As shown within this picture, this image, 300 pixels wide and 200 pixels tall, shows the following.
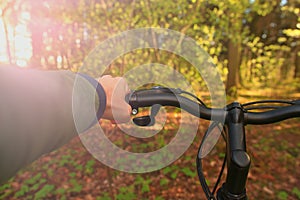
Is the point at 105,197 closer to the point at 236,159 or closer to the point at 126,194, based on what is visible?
the point at 126,194

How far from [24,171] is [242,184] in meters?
5.40

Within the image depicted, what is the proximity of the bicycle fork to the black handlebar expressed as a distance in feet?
0.18

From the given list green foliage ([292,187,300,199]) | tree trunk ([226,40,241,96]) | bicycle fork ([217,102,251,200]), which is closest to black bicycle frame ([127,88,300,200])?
bicycle fork ([217,102,251,200])

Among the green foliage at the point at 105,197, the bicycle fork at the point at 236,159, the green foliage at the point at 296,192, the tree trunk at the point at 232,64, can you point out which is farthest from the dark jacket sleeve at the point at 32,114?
the tree trunk at the point at 232,64

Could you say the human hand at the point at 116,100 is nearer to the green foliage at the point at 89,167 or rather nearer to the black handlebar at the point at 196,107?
the black handlebar at the point at 196,107

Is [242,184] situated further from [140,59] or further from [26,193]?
[26,193]

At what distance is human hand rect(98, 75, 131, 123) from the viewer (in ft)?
4.46

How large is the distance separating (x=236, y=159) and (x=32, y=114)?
83cm

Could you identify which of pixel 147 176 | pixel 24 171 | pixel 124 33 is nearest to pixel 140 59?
pixel 124 33

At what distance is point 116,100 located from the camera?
4.47 ft

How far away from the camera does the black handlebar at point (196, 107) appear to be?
1237 millimetres

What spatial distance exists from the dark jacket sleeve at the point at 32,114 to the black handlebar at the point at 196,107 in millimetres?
281

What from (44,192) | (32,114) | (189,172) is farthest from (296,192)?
(32,114)

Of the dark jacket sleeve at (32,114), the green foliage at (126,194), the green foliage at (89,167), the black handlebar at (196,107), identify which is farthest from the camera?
the green foliage at (89,167)
